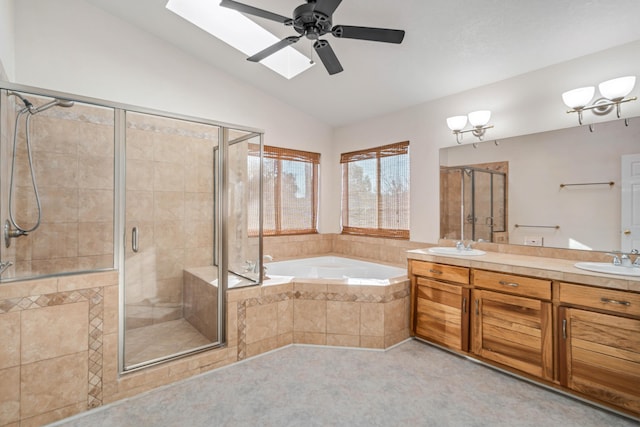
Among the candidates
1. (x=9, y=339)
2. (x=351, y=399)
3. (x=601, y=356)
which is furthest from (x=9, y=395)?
(x=601, y=356)

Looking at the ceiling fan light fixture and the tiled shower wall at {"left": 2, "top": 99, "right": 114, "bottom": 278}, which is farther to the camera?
the ceiling fan light fixture

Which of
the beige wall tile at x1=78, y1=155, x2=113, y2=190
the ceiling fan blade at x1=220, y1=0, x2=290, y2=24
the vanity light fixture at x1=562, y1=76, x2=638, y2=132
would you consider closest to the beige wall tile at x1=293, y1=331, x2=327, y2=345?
the beige wall tile at x1=78, y1=155, x2=113, y2=190

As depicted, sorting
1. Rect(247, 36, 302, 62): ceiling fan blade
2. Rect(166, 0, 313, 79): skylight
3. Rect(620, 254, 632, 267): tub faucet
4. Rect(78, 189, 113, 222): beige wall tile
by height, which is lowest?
Rect(620, 254, 632, 267): tub faucet

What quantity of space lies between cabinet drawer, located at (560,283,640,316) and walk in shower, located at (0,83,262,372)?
2362mm

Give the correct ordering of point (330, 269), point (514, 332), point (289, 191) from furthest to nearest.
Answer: point (289, 191) < point (330, 269) < point (514, 332)

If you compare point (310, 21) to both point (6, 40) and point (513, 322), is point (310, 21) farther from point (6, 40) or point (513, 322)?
point (513, 322)

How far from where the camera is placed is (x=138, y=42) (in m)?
3.17

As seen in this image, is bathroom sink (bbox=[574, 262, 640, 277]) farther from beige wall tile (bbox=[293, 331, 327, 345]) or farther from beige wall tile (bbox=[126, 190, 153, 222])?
beige wall tile (bbox=[126, 190, 153, 222])

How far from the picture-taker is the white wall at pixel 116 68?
2688 mm

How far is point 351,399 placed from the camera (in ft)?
6.99

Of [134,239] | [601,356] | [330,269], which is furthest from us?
[330,269]

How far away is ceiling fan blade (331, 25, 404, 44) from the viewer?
197 cm

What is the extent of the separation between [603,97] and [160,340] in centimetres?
405

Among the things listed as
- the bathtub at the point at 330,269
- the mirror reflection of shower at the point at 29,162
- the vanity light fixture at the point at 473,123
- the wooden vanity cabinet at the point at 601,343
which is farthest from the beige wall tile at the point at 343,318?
the mirror reflection of shower at the point at 29,162
